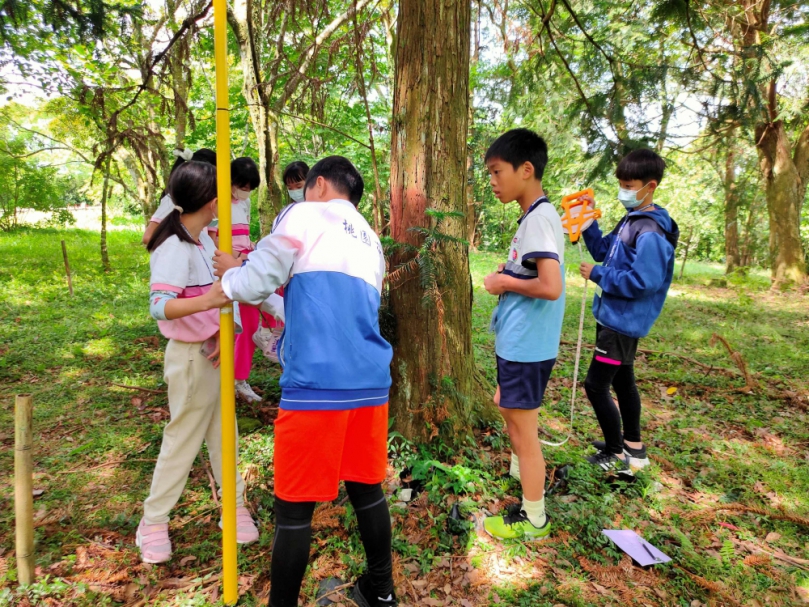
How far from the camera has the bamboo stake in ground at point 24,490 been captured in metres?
1.96

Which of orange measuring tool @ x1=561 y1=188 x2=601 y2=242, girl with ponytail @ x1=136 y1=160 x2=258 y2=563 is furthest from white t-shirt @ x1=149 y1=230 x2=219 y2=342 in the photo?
orange measuring tool @ x1=561 y1=188 x2=601 y2=242

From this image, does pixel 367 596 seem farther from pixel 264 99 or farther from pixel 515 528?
pixel 264 99

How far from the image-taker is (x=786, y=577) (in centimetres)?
225

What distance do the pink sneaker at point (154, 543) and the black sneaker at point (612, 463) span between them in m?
2.57

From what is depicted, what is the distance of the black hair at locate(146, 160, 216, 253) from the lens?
7.12 feet

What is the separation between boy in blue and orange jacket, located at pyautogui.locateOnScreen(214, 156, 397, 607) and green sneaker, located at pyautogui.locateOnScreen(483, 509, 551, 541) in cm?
112

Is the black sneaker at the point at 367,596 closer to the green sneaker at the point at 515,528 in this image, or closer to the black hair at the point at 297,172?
the green sneaker at the point at 515,528

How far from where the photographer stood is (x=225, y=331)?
1.88m

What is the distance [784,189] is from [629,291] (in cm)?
1042

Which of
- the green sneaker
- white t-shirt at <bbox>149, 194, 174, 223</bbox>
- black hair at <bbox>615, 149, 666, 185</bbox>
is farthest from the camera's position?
black hair at <bbox>615, 149, 666, 185</bbox>

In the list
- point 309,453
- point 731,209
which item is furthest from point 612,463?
point 731,209

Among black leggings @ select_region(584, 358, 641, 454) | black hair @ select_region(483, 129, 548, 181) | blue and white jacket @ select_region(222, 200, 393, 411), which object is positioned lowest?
black leggings @ select_region(584, 358, 641, 454)

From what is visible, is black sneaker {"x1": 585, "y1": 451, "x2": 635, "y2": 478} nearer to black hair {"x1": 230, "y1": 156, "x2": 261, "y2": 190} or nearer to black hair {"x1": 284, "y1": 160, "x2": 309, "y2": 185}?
black hair {"x1": 284, "y1": 160, "x2": 309, "y2": 185}

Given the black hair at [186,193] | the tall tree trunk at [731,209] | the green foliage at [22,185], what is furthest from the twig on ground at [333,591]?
the green foliage at [22,185]
